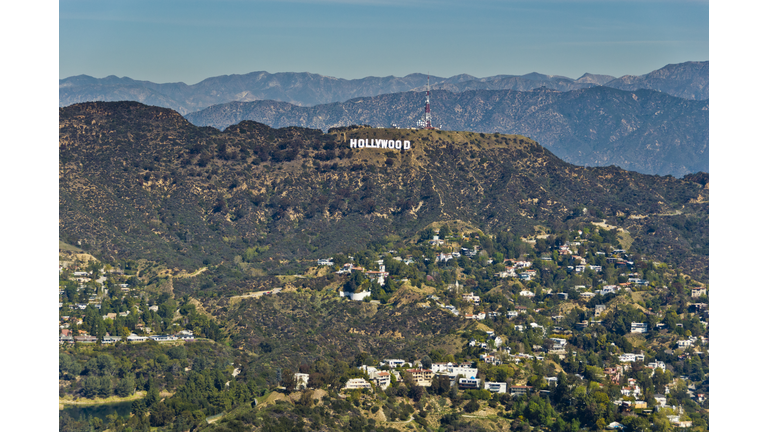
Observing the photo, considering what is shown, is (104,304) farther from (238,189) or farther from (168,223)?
(238,189)

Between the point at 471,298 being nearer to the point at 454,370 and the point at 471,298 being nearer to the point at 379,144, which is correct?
the point at 454,370

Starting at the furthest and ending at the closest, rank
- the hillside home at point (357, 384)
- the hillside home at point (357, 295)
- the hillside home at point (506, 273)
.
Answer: the hillside home at point (506, 273), the hillside home at point (357, 295), the hillside home at point (357, 384)

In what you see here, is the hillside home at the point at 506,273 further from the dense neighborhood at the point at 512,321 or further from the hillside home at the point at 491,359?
the hillside home at the point at 491,359

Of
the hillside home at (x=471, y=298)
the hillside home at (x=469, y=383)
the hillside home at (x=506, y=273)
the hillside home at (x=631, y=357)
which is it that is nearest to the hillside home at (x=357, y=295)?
the hillside home at (x=471, y=298)

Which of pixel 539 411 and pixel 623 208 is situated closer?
pixel 539 411

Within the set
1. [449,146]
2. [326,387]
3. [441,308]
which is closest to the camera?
[326,387]

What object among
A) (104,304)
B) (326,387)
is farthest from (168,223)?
(326,387)
